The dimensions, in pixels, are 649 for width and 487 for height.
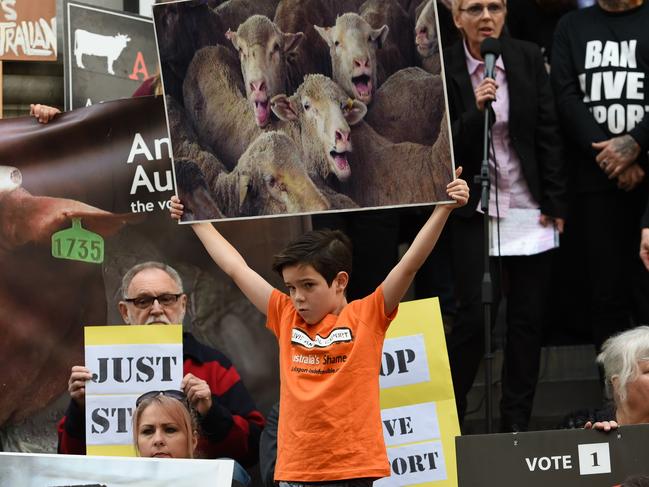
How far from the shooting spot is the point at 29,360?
6906mm

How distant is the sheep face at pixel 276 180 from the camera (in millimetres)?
5840

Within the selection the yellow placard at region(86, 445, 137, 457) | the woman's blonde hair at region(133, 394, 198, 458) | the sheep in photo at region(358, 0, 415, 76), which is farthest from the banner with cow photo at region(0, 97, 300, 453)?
the sheep in photo at region(358, 0, 415, 76)

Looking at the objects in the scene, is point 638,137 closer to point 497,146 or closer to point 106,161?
point 497,146

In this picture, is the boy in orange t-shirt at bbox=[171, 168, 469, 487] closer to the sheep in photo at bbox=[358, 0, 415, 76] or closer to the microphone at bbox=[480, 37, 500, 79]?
the sheep in photo at bbox=[358, 0, 415, 76]

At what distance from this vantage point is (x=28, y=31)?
8.08 m

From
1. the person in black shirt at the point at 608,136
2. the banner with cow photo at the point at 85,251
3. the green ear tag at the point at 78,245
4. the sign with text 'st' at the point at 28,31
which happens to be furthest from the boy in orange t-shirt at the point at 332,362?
the sign with text 'st' at the point at 28,31

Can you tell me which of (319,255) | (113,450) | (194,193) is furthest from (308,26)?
(113,450)

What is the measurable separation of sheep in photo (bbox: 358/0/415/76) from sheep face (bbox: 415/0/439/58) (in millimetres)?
36

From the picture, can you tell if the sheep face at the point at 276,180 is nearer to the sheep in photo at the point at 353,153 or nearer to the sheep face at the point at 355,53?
the sheep in photo at the point at 353,153

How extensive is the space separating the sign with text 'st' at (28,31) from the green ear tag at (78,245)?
146 cm

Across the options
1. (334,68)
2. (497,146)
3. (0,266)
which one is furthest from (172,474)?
(497,146)

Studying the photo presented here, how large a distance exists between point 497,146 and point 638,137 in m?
0.68

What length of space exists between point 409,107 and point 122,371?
1692mm

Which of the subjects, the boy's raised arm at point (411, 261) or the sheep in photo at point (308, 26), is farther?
the sheep in photo at point (308, 26)
